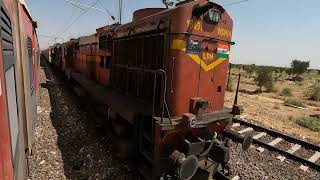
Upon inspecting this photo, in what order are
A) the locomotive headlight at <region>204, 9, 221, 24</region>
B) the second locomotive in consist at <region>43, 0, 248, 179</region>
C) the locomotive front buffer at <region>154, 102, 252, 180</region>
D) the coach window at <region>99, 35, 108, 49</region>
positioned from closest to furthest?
the locomotive front buffer at <region>154, 102, 252, 180</region>
the second locomotive in consist at <region>43, 0, 248, 179</region>
the locomotive headlight at <region>204, 9, 221, 24</region>
the coach window at <region>99, 35, 108, 49</region>

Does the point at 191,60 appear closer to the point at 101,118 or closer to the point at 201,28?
the point at 201,28

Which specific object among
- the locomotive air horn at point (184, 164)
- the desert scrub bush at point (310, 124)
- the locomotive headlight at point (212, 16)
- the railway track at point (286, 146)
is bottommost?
the desert scrub bush at point (310, 124)

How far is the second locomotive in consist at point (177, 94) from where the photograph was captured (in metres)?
4.71

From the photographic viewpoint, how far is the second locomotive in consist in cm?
471

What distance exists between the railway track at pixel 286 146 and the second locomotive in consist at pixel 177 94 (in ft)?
8.35

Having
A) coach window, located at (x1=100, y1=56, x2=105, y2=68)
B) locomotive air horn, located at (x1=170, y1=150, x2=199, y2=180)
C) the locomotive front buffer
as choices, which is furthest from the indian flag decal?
coach window, located at (x1=100, y1=56, x2=105, y2=68)

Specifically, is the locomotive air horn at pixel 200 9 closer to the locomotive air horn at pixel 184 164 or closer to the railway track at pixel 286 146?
the locomotive air horn at pixel 184 164

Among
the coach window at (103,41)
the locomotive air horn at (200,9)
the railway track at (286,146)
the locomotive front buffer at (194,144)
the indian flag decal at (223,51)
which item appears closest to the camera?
the locomotive front buffer at (194,144)

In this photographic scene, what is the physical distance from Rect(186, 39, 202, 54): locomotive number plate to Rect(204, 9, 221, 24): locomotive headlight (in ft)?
1.59

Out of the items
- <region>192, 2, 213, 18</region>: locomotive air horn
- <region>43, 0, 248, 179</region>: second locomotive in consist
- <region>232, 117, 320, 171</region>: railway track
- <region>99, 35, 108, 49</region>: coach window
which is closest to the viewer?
<region>43, 0, 248, 179</region>: second locomotive in consist

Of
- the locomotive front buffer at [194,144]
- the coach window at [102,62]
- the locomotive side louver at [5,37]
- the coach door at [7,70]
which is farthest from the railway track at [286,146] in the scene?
the locomotive side louver at [5,37]

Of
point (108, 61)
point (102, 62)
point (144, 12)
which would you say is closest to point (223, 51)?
point (144, 12)

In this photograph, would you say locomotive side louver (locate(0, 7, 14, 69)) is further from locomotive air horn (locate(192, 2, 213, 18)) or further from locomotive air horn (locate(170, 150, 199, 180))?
locomotive air horn (locate(192, 2, 213, 18))

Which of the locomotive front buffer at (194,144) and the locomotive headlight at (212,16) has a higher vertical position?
the locomotive headlight at (212,16)
